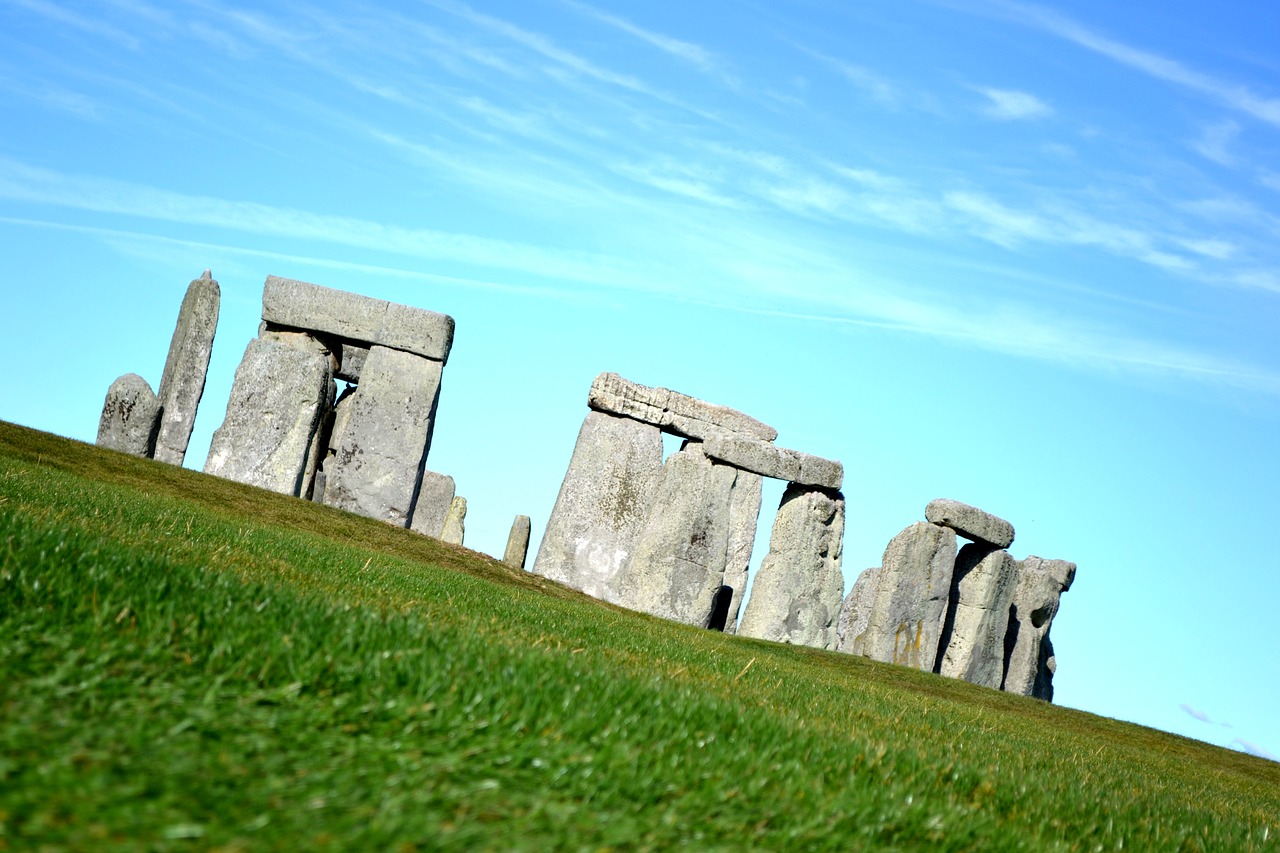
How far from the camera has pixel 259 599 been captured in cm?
624

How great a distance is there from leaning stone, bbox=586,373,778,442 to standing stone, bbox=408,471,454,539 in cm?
474

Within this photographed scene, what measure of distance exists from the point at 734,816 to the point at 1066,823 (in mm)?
2435

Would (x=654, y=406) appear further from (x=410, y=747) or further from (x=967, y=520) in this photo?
(x=410, y=747)

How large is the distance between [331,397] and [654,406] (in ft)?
18.9

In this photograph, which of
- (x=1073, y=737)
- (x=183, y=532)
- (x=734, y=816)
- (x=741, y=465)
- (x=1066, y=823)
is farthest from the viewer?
(x=741, y=465)

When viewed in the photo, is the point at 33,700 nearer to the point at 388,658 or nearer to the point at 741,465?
the point at 388,658

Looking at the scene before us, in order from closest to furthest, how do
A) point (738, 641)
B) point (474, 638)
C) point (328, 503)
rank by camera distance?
point (474, 638), point (738, 641), point (328, 503)

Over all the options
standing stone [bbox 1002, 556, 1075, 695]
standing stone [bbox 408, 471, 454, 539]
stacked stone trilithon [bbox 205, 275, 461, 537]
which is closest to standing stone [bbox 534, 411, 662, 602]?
stacked stone trilithon [bbox 205, 275, 461, 537]

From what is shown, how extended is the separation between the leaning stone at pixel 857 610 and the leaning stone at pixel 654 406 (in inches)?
275

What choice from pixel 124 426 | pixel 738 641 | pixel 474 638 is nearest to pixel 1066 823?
pixel 474 638

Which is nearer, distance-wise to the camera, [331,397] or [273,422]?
[273,422]

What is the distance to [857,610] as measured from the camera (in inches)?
1146

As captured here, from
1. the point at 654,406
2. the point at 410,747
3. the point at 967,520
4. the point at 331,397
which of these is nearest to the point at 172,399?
the point at 331,397

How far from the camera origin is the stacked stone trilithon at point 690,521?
71.9 ft
